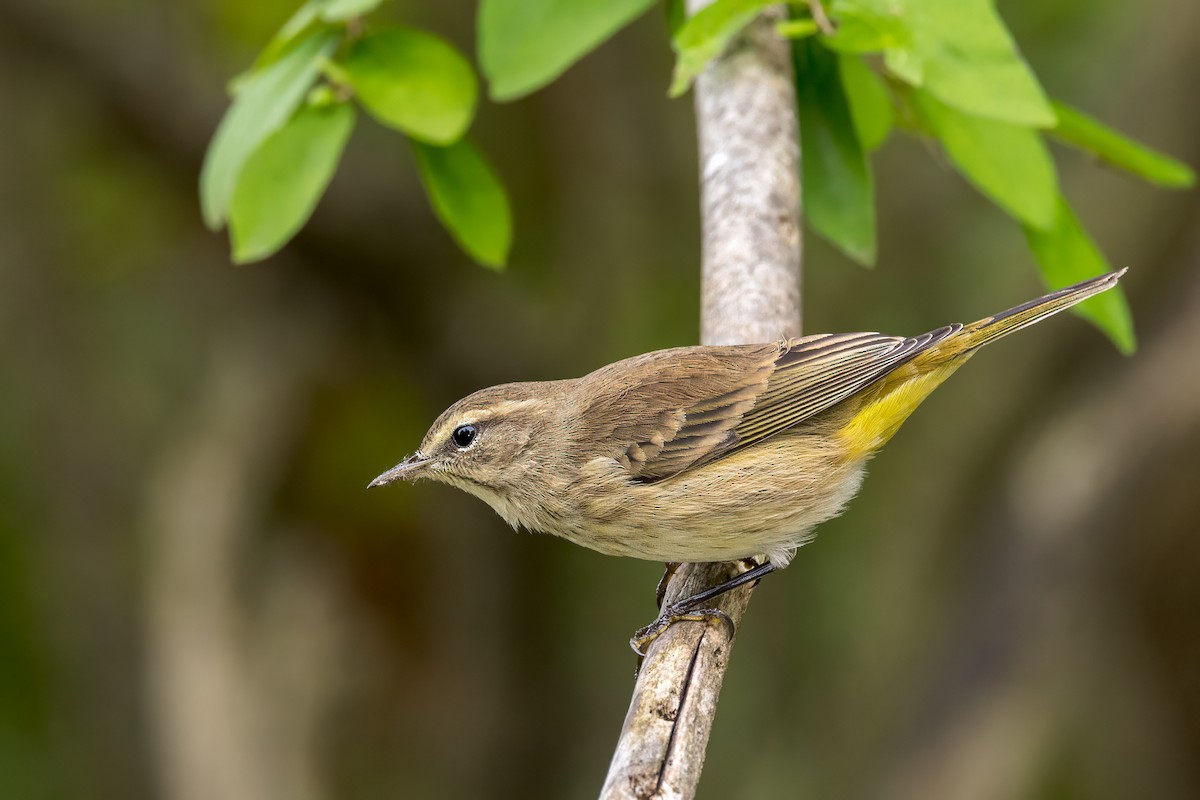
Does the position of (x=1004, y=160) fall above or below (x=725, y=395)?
above

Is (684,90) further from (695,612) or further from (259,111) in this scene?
(695,612)

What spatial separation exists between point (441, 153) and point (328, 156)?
1.74 ft

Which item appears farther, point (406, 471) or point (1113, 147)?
point (406, 471)

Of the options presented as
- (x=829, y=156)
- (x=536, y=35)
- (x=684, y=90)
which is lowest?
(x=684, y=90)

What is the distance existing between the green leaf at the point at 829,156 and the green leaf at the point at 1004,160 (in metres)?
0.36

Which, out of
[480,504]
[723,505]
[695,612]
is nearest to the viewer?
[695,612]

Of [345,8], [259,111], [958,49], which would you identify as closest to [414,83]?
[345,8]

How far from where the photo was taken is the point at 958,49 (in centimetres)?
306

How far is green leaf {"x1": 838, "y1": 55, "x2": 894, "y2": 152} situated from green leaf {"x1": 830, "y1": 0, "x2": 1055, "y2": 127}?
77 centimetres

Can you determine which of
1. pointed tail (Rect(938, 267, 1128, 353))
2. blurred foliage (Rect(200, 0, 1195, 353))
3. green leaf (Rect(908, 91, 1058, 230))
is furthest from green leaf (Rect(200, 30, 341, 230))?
pointed tail (Rect(938, 267, 1128, 353))

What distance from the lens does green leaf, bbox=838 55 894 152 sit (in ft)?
12.6

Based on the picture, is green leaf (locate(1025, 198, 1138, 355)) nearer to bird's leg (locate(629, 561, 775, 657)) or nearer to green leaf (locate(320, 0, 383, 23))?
bird's leg (locate(629, 561, 775, 657))

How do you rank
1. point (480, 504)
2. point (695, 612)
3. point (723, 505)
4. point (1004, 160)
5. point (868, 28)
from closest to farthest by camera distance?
point (868, 28) < point (695, 612) < point (1004, 160) < point (723, 505) < point (480, 504)

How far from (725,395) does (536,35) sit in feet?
4.05
